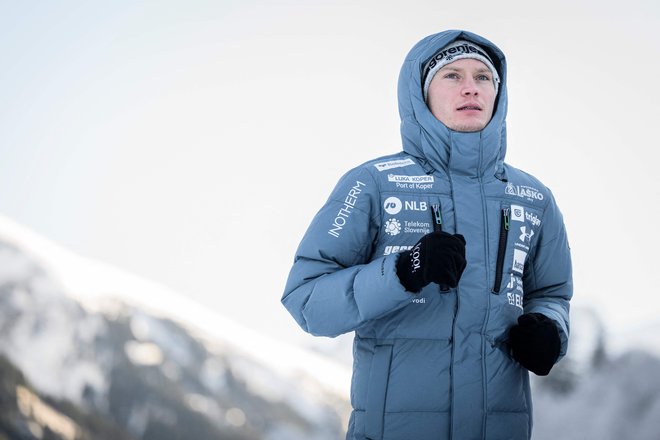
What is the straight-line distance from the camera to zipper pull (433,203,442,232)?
2.25m

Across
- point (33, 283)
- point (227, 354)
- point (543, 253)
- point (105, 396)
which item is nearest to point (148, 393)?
point (105, 396)

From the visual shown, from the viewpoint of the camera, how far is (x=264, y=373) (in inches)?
449

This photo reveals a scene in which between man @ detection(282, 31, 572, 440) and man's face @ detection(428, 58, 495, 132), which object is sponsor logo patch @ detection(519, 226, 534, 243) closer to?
man @ detection(282, 31, 572, 440)

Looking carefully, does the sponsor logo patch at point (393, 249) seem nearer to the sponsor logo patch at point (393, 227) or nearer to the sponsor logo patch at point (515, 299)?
the sponsor logo patch at point (393, 227)

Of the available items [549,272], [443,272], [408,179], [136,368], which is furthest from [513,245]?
[136,368]

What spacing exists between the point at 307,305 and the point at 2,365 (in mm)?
8288

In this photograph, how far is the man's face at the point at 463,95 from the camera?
245 centimetres

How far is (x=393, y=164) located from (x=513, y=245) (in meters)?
0.48

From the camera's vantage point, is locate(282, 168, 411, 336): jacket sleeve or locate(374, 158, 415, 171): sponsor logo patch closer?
locate(282, 168, 411, 336): jacket sleeve

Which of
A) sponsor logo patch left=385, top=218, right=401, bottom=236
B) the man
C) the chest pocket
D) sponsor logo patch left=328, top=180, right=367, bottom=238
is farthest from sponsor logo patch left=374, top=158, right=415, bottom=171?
the chest pocket

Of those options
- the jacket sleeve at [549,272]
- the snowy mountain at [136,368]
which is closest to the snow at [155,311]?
the snowy mountain at [136,368]

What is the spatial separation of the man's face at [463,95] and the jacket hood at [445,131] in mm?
40

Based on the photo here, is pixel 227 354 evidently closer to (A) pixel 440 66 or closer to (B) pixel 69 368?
(B) pixel 69 368

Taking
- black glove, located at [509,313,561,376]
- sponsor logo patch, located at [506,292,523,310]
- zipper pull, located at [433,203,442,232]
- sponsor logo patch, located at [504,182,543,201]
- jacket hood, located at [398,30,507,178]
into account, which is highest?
jacket hood, located at [398,30,507,178]
